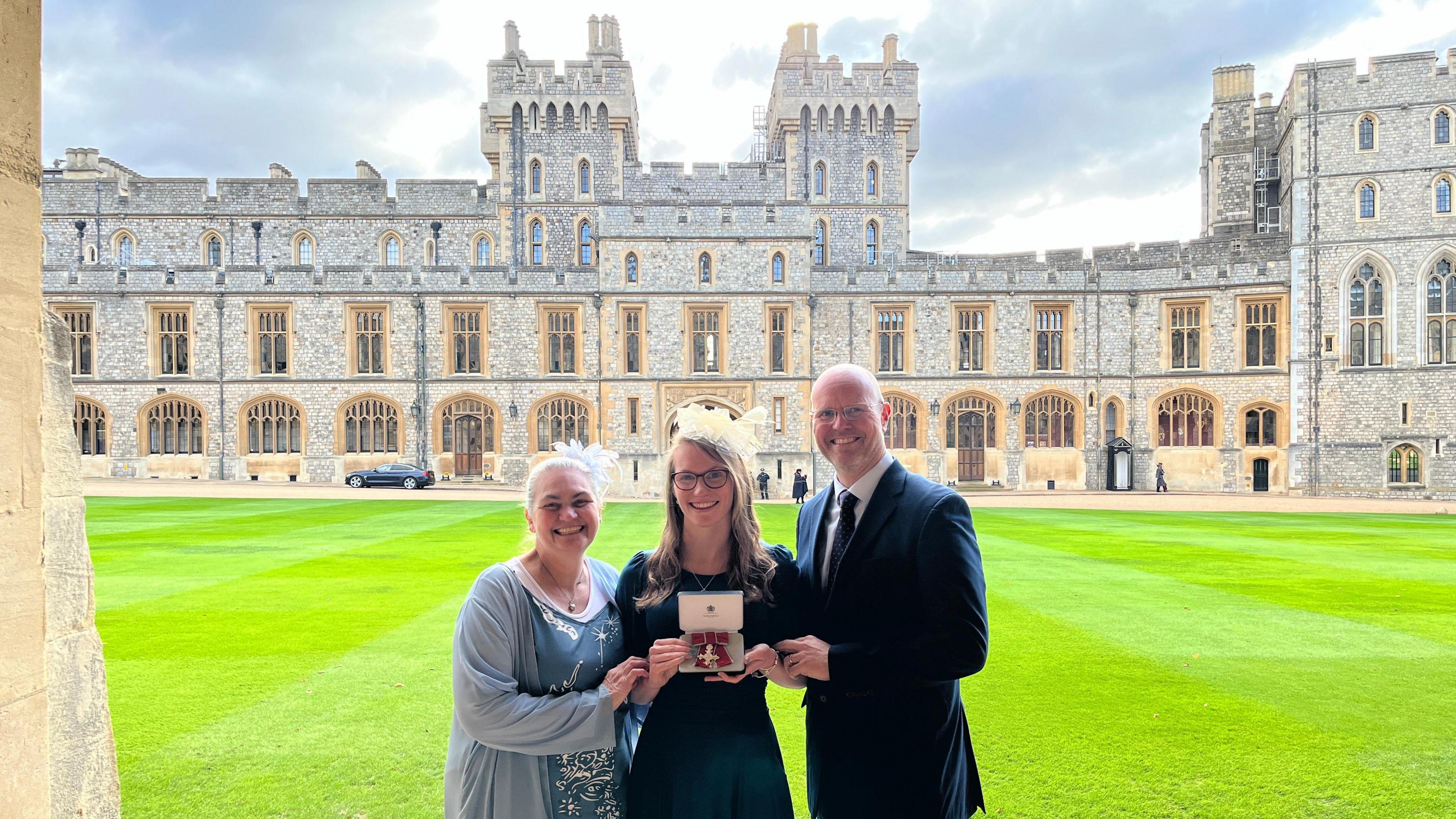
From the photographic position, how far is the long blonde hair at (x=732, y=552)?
2420 millimetres

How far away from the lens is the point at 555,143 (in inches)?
1228

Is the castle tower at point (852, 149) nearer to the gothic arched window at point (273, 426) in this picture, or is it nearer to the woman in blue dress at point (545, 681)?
the gothic arched window at point (273, 426)

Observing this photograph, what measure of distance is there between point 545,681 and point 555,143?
31.9m

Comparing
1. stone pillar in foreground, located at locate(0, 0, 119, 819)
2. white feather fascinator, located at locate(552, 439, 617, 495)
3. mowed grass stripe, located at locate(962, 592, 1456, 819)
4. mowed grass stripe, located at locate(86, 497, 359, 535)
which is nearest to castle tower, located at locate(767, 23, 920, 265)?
mowed grass stripe, located at locate(86, 497, 359, 535)

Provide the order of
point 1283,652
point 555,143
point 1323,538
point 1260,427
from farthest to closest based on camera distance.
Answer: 1. point 555,143
2. point 1260,427
3. point 1323,538
4. point 1283,652

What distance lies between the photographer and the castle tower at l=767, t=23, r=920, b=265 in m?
33.2

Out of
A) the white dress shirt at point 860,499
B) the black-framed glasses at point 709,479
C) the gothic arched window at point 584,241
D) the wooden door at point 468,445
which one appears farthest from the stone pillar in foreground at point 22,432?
the gothic arched window at point 584,241

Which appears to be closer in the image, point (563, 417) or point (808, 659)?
point (808, 659)

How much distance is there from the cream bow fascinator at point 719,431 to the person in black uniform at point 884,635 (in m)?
0.24

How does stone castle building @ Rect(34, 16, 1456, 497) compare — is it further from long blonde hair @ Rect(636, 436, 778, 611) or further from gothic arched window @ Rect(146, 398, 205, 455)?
long blonde hair @ Rect(636, 436, 778, 611)

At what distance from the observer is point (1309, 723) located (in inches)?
177

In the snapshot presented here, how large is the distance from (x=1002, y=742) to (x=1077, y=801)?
2.26 feet

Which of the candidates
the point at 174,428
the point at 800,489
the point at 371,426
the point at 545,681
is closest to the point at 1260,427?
the point at 800,489

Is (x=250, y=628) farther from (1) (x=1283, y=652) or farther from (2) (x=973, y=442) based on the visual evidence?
(2) (x=973, y=442)
